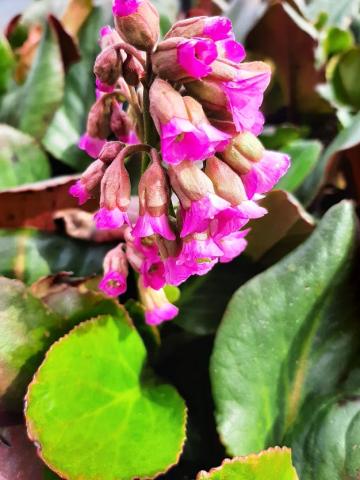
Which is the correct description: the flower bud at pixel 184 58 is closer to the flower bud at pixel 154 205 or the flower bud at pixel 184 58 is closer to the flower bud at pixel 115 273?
the flower bud at pixel 154 205

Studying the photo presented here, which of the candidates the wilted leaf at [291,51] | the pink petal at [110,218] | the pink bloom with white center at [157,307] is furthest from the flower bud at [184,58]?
the wilted leaf at [291,51]

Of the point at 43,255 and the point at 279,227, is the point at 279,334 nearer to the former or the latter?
the point at 279,227

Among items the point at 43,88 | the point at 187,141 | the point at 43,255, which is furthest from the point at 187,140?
the point at 43,88

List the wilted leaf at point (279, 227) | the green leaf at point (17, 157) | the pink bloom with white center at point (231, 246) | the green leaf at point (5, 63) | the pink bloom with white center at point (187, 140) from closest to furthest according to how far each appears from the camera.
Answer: the pink bloom with white center at point (187, 140), the pink bloom with white center at point (231, 246), the wilted leaf at point (279, 227), the green leaf at point (17, 157), the green leaf at point (5, 63)

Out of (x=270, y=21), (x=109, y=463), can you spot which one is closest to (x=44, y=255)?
(x=109, y=463)

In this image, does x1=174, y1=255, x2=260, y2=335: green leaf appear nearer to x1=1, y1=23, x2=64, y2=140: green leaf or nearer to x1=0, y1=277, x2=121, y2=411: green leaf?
x1=0, y1=277, x2=121, y2=411: green leaf

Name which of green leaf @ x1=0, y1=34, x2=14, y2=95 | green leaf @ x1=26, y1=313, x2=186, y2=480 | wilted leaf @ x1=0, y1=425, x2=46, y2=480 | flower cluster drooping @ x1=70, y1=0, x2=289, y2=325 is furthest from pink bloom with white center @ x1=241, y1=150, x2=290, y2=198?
green leaf @ x1=0, y1=34, x2=14, y2=95

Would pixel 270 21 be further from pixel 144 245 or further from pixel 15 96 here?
pixel 144 245
